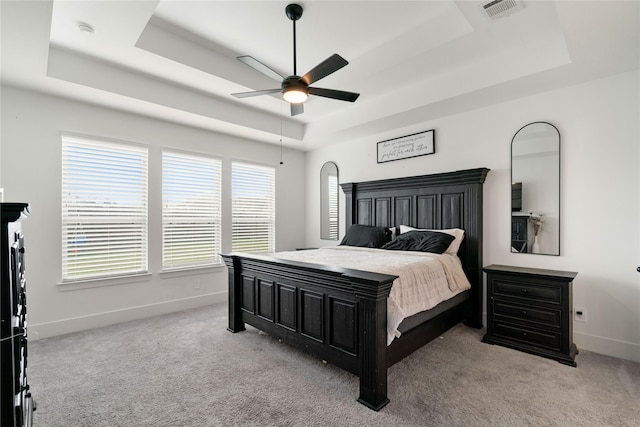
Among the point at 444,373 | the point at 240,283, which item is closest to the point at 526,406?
the point at 444,373

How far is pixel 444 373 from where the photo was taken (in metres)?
2.50

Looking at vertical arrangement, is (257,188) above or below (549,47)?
below

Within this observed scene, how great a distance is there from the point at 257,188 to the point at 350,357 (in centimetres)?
362

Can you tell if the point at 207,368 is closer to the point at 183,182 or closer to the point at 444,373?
the point at 444,373

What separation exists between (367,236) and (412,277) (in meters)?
1.68

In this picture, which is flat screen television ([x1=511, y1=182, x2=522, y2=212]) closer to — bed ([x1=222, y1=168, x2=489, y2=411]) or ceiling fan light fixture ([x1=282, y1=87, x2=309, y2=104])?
bed ([x1=222, y1=168, x2=489, y2=411])

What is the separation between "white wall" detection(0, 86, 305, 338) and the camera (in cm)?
320

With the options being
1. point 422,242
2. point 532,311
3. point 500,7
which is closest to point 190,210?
point 422,242

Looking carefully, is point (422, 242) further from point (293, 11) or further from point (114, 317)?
point (114, 317)

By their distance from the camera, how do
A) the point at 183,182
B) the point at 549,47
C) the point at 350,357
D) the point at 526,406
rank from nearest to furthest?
1. the point at 526,406
2. the point at 350,357
3. the point at 549,47
4. the point at 183,182

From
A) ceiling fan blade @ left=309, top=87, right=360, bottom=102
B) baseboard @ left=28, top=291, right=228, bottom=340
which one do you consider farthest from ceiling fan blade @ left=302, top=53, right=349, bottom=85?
baseboard @ left=28, top=291, right=228, bottom=340

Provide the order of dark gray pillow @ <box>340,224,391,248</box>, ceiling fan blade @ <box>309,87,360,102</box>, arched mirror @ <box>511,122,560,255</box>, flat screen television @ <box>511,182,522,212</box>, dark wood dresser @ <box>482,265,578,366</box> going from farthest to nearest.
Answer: dark gray pillow @ <box>340,224,391,248</box>
flat screen television @ <box>511,182,522,212</box>
arched mirror @ <box>511,122,560,255</box>
dark wood dresser @ <box>482,265,578,366</box>
ceiling fan blade @ <box>309,87,360,102</box>

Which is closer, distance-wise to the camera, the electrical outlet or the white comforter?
the white comforter

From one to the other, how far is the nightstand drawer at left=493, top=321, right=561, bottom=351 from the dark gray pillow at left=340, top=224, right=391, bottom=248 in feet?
5.25
